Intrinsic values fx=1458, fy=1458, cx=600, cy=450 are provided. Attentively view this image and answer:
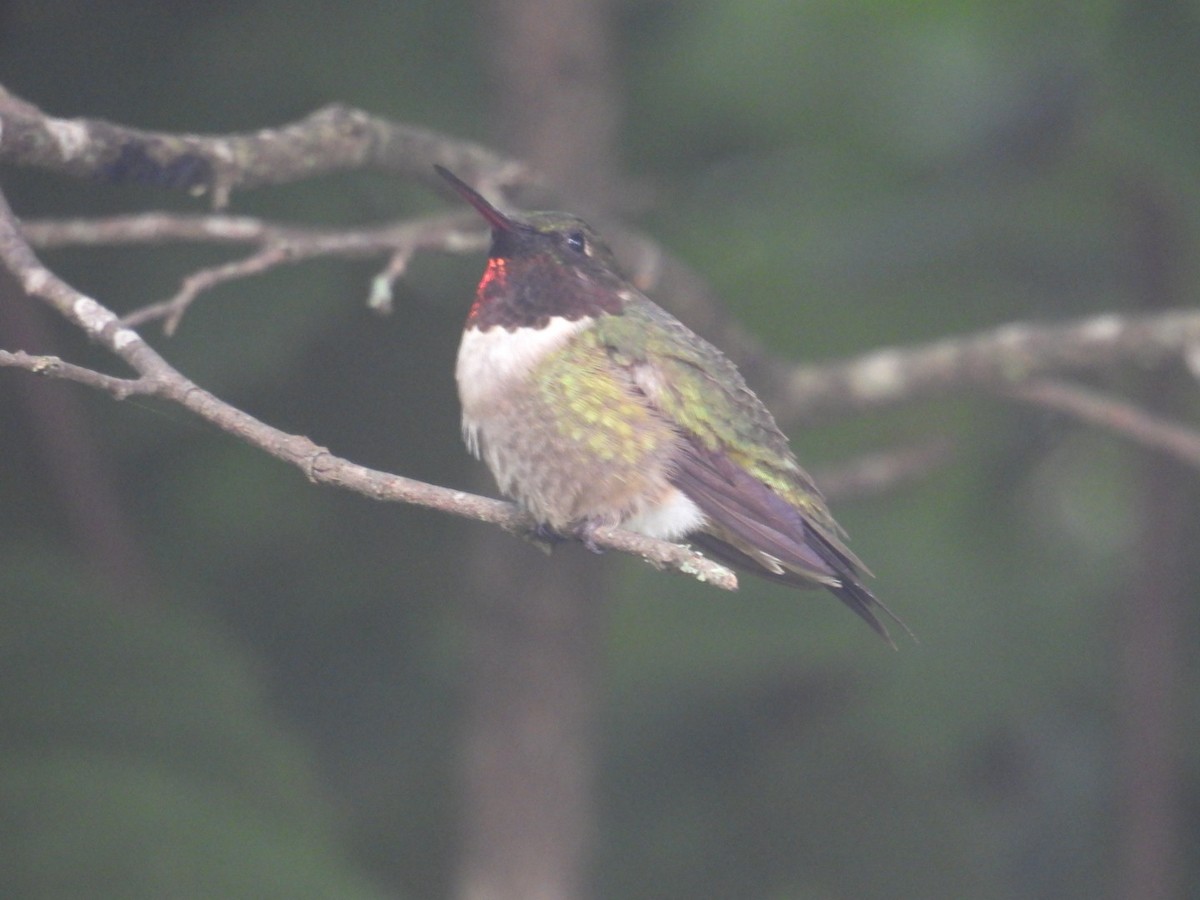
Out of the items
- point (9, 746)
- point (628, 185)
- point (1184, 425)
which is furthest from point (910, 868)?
point (9, 746)

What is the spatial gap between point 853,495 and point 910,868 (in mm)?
1352

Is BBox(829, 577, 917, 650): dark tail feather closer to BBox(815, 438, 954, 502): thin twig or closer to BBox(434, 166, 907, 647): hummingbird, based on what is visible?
BBox(434, 166, 907, 647): hummingbird

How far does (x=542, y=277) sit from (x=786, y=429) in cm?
156

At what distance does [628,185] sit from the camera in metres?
4.57

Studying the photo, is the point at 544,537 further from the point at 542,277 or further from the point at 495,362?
the point at 542,277

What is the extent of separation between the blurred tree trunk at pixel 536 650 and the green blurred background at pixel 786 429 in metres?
0.15

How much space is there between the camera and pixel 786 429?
14.4 feet

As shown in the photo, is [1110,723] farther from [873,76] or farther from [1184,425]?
[873,76]

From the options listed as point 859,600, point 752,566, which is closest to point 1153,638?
point 752,566

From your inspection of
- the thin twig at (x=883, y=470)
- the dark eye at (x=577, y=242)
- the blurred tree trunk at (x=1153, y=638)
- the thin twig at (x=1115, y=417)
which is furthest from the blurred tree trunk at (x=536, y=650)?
the blurred tree trunk at (x=1153, y=638)

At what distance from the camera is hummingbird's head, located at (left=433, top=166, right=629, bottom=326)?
2975 mm

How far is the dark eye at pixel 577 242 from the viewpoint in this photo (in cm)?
305

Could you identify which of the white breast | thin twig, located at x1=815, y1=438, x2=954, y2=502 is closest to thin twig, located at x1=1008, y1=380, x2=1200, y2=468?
thin twig, located at x1=815, y1=438, x2=954, y2=502

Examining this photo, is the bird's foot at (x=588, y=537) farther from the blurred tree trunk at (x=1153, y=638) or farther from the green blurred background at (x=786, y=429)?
the blurred tree trunk at (x=1153, y=638)
